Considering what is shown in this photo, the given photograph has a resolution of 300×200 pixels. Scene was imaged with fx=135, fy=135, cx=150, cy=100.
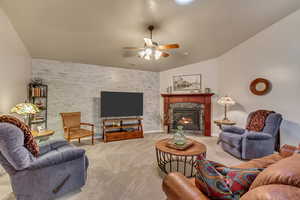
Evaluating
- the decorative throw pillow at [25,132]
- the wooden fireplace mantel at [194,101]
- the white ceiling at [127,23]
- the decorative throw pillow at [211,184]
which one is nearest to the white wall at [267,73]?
the wooden fireplace mantel at [194,101]

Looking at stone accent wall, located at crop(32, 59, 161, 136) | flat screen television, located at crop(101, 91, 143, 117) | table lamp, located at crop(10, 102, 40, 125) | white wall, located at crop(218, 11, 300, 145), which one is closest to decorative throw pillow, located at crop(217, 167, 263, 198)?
white wall, located at crop(218, 11, 300, 145)

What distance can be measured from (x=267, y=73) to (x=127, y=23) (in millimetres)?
3600

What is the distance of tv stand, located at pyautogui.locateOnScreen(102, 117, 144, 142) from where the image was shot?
13.9 feet

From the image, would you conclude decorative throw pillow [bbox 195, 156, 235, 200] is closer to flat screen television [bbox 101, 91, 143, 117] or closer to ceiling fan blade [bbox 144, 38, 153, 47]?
ceiling fan blade [bbox 144, 38, 153, 47]

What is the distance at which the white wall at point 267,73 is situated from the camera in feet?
9.58

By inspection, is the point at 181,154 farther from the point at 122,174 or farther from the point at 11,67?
the point at 11,67

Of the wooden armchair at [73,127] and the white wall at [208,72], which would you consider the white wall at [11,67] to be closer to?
the wooden armchair at [73,127]

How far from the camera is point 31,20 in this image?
248cm

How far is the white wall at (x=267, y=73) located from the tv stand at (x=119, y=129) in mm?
2828

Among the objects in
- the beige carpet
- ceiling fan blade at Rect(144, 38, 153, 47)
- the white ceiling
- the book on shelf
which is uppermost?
the white ceiling

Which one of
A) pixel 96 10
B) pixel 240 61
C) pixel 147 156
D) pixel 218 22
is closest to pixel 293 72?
pixel 240 61

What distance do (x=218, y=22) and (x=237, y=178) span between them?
9.97 ft

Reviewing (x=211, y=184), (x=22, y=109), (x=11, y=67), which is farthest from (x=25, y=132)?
(x=211, y=184)

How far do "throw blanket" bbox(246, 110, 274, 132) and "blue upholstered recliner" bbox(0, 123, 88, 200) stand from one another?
3.73m
